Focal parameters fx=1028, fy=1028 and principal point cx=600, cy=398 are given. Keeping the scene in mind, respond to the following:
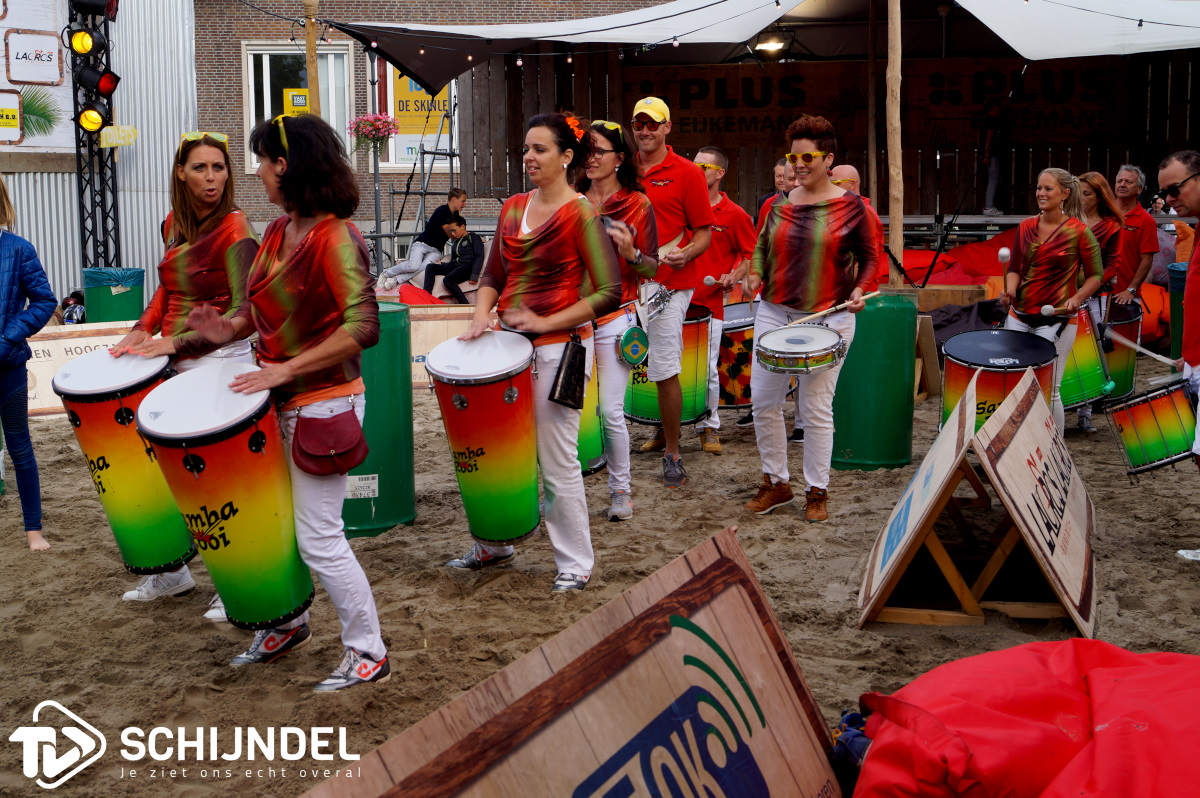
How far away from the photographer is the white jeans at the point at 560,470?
4.09 meters

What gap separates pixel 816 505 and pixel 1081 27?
7.13 meters

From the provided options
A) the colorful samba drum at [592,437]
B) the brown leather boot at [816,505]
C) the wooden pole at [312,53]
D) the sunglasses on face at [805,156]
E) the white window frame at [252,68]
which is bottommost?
the brown leather boot at [816,505]

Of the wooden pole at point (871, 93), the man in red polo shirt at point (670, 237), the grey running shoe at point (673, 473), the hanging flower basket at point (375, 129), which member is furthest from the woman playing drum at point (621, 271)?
the hanging flower basket at point (375, 129)

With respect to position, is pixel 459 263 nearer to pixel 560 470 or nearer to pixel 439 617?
pixel 560 470

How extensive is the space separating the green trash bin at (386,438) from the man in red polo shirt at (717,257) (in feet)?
7.54

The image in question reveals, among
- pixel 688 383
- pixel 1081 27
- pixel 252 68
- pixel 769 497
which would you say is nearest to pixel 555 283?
pixel 769 497

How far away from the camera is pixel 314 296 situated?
3.14m

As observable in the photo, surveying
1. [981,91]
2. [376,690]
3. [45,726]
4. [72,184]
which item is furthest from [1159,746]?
[72,184]

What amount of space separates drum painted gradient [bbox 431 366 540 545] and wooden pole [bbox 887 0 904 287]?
214 inches

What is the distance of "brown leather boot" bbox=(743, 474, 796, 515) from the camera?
5367 millimetres

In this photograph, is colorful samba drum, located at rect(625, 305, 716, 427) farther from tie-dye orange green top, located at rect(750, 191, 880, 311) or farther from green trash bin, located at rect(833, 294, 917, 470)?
tie-dye orange green top, located at rect(750, 191, 880, 311)

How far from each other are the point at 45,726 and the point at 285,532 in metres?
0.94

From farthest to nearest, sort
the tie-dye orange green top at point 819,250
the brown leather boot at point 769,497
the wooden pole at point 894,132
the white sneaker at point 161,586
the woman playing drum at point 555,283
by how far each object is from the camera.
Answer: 1. the wooden pole at point 894,132
2. the brown leather boot at point 769,497
3. the tie-dye orange green top at point 819,250
4. the white sneaker at point 161,586
5. the woman playing drum at point 555,283

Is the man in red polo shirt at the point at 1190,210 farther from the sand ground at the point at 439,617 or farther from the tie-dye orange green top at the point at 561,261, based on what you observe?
the tie-dye orange green top at the point at 561,261
